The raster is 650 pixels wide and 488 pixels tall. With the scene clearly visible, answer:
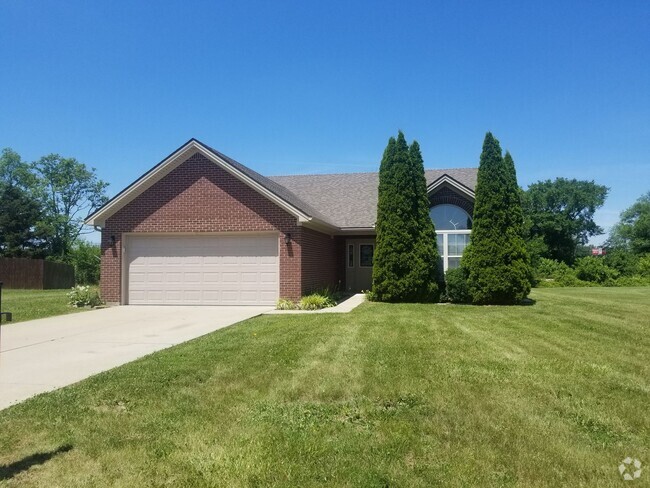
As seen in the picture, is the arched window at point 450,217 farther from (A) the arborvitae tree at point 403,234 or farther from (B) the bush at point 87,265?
(B) the bush at point 87,265

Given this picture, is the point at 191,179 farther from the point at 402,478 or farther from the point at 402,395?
the point at 402,478

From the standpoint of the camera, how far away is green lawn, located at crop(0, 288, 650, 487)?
3.63 meters

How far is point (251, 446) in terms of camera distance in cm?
406

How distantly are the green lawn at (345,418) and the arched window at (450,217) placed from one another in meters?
9.00

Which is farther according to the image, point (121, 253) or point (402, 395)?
point (121, 253)

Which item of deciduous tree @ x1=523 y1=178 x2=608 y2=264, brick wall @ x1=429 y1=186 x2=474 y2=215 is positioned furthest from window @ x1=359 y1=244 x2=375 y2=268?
deciduous tree @ x1=523 y1=178 x2=608 y2=264

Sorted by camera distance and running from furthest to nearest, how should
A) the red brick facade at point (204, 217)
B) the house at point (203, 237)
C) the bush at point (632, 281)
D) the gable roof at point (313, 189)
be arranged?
the bush at point (632, 281) → the gable roof at point (313, 189) → the house at point (203, 237) → the red brick facade at point (204, 217)

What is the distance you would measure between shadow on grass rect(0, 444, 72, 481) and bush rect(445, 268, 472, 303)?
43.9ft

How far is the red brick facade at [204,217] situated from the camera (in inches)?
598

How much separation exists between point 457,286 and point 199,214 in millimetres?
8642

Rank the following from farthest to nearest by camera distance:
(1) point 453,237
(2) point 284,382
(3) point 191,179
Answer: (1) point 453,237
(3) point 191,179
(2) point 284,382

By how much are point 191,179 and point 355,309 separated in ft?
22.3

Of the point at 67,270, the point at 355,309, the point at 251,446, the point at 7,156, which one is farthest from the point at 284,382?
the point at 7,156

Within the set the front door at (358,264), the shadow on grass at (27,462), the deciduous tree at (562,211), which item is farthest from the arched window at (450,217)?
the deciduous tree at (562,211)
